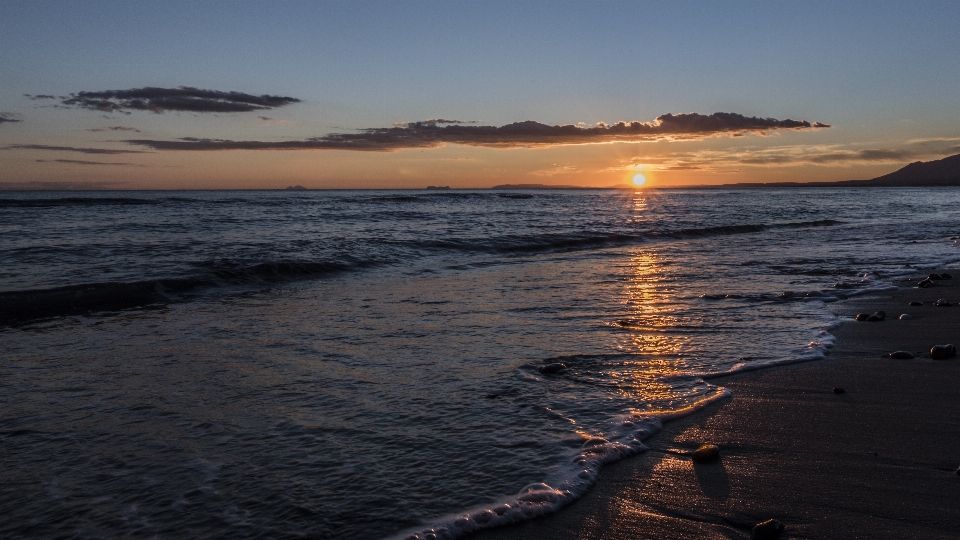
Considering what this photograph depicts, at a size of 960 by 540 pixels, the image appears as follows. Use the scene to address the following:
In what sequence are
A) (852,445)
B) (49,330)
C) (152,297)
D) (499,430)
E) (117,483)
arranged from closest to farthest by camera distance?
(117,483)
(852,445)
(499,430)
(49,330)
(152,297)

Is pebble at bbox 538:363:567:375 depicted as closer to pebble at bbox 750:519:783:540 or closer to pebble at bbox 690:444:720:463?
pebble at bbox 690:444:720:463

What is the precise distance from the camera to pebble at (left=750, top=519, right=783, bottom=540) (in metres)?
2.57

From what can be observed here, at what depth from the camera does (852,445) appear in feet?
11.6

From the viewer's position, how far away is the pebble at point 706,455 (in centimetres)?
336

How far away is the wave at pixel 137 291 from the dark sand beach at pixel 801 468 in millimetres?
7836

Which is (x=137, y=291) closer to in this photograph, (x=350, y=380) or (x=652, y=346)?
(x=350, y=380)

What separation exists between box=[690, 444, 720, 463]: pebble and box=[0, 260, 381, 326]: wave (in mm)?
8026

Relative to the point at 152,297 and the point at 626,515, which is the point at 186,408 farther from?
the point at 152,297

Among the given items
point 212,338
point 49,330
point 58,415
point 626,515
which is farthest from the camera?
point 49,330

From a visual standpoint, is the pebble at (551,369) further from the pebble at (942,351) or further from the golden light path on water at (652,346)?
the pebble at (942,351)

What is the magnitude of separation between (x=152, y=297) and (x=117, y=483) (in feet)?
23.0

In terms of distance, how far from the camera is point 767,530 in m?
2.58

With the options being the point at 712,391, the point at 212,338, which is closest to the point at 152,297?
the point at 212,338

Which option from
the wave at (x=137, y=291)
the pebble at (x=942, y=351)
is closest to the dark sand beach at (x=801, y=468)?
the pebble at (x=942, y=351)
